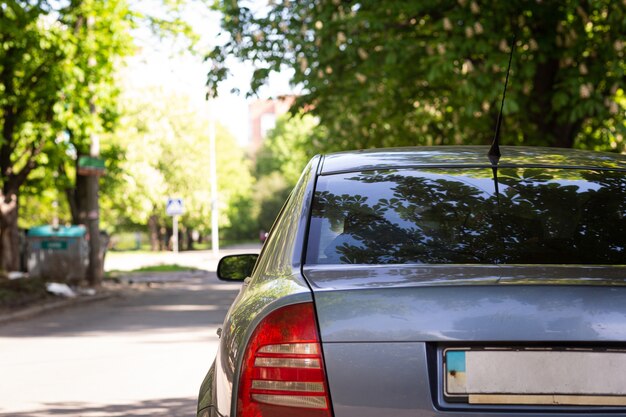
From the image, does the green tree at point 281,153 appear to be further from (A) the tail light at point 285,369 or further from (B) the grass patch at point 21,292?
(A) the tail light at point 285,369

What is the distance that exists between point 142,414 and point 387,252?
14.5 ft

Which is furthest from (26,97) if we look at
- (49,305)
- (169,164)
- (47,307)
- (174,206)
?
(169,164)

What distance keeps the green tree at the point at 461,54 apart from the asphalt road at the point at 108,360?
408cm

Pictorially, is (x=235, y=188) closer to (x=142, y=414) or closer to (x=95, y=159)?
(x=95, y=159)

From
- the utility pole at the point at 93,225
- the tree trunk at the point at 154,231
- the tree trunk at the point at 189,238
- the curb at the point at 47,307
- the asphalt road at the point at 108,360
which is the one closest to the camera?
the asphalt road at the point at 108,360

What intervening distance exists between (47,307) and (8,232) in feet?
16.2

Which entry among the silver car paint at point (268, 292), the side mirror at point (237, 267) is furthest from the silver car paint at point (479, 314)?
the side mirror at point (237, 267)

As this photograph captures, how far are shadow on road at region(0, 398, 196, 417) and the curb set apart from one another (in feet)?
28.1

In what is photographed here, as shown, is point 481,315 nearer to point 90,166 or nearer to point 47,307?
point 47,307

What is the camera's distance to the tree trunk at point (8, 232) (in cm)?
2253

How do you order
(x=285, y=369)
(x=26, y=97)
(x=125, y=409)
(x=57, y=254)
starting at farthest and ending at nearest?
(x=57, y=254) → (x=26, y=97) → (x=125, y=409) → (x=285, y=369)

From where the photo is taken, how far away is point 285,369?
2.91m

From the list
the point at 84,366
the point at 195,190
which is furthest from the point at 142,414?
the point at 195,190

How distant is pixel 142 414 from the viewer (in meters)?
7.38
